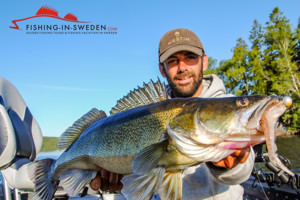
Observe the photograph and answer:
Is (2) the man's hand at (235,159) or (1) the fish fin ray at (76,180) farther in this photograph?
(1) the fish fin ray at (76,180)

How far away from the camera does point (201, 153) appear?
1686mm

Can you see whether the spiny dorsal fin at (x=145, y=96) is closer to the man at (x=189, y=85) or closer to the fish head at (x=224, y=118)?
the fish head at (x=224, y=118)

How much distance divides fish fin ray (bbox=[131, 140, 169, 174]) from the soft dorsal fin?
114cm

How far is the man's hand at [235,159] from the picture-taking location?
182 centimetres

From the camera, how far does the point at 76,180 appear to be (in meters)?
2.51

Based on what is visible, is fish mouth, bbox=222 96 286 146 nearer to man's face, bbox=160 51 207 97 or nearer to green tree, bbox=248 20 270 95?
man's face, bbox=160 51 207 97

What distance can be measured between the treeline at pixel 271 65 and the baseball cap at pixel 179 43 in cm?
2346

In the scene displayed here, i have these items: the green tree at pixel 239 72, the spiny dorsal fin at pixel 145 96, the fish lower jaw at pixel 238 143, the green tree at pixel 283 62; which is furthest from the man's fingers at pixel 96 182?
the green tree at pixel 239 72

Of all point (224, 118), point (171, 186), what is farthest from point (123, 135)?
point (224, 118)

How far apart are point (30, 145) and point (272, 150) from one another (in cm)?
392

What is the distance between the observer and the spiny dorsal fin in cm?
225

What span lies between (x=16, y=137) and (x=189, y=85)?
2.83m

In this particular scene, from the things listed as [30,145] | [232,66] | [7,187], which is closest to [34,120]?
[30,145]

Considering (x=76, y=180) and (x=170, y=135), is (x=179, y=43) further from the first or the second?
(x=76, y=180)
